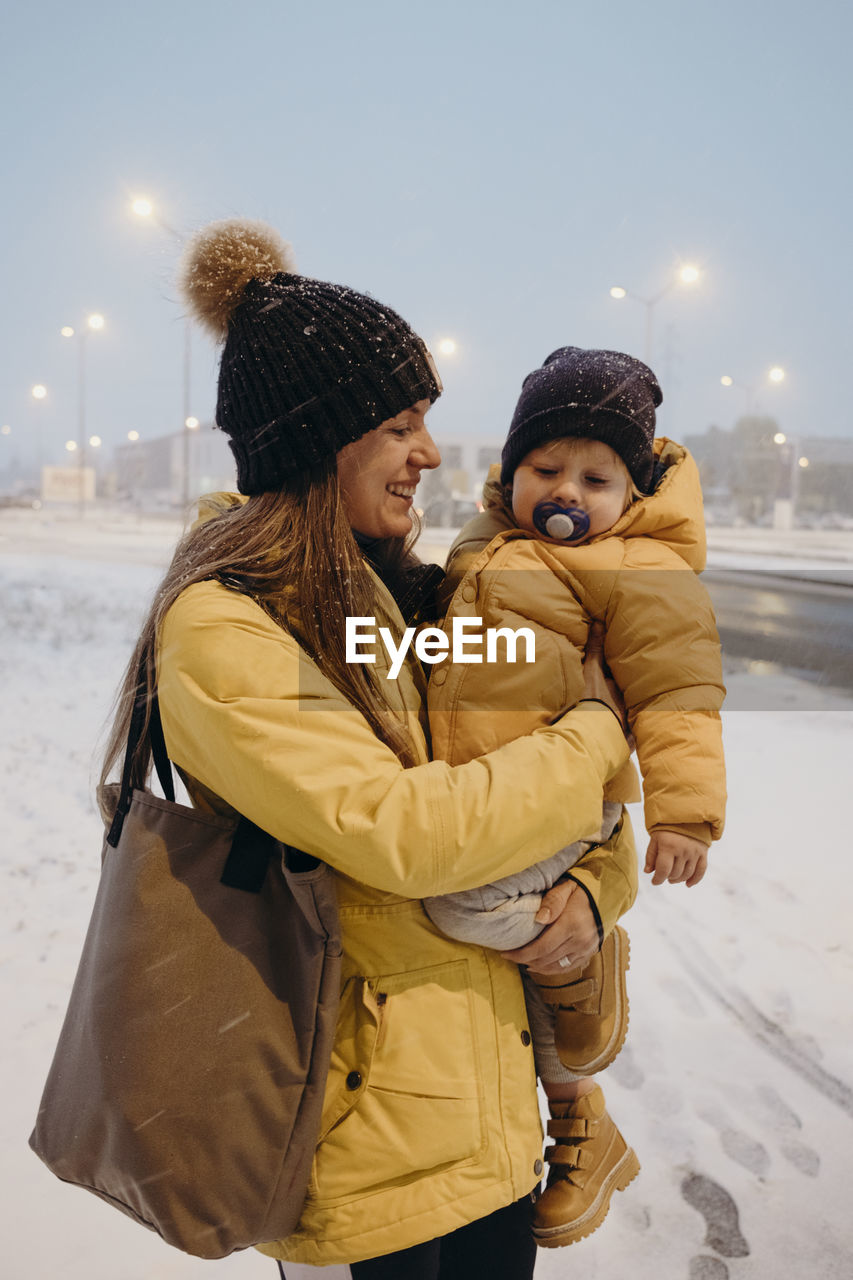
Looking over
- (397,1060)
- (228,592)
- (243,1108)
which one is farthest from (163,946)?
(228,592)

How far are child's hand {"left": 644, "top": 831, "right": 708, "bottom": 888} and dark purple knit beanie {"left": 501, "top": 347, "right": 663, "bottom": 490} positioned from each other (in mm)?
908

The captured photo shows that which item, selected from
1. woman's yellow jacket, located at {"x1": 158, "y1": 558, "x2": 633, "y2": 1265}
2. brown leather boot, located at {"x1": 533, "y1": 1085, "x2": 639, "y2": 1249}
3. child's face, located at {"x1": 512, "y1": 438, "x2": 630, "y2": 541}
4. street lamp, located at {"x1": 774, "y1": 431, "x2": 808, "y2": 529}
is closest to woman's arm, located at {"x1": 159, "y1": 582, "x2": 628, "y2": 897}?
woman's yellow jacket, located at {"x1": 158, "y1": 558, "x2": 633, "y2": 1265}

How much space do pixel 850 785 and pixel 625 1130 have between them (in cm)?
353

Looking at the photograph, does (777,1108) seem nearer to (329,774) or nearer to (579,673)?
(579,673)

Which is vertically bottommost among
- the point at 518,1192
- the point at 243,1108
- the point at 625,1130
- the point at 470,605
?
the point at 625,1130

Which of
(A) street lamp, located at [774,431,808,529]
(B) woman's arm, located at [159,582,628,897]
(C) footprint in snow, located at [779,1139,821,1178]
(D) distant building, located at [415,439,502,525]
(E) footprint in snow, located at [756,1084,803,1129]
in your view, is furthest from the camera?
(A) street lamp, located at [774,431,808,529]

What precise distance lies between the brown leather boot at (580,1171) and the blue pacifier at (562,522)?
1266 millimetres

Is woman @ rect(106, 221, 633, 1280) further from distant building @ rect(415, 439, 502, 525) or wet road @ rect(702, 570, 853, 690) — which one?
distant building @ rect(415, 439, 502, 525)

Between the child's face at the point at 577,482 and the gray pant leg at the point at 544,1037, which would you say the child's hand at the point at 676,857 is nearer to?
the gray pant leg at the point at 544,1037

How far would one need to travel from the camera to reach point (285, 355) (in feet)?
5.70

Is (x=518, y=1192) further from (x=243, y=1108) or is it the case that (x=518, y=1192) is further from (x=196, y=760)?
(x=196, y=760)

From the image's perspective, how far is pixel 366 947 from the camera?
1.54 metres

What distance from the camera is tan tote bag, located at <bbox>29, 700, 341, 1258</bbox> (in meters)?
1.42

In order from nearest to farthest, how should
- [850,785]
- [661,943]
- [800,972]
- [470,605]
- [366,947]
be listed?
[366,947]
[470,605]
[800,972]
[661,943]
[850,785]
